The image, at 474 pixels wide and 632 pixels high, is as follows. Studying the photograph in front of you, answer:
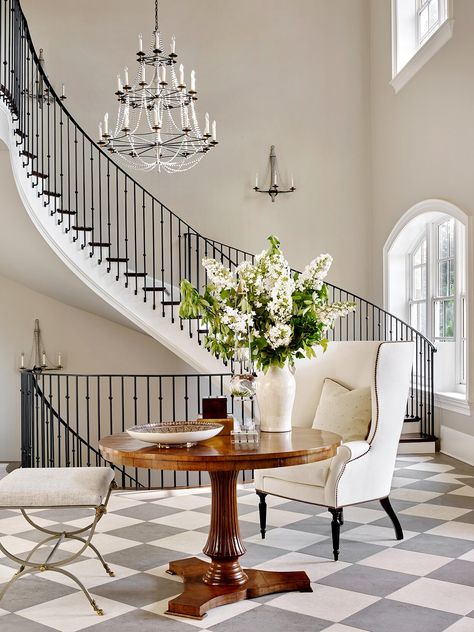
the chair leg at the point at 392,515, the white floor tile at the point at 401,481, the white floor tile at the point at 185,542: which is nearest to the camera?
the white floor tile at the point at 185,542

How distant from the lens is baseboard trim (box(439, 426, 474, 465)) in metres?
6.98

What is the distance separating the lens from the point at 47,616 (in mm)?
3299

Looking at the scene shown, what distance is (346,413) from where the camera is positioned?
4.42m

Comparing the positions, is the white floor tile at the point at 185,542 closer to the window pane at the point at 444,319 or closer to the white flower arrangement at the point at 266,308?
the white flower arrangement at the point at 266,308

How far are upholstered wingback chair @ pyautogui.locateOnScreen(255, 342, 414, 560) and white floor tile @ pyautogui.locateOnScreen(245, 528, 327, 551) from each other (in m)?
0.08

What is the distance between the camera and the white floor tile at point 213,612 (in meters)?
3.20

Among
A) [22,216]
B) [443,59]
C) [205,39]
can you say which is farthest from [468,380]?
[205,39]

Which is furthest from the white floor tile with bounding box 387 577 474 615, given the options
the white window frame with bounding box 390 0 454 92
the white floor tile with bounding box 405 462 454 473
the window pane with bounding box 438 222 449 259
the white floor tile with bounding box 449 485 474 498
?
the white window frame with bounding box 390 0 454 92

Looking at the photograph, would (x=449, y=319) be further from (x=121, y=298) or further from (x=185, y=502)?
(x=185, y=502)

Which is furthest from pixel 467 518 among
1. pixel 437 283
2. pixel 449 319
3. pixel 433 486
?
pixel 437 283

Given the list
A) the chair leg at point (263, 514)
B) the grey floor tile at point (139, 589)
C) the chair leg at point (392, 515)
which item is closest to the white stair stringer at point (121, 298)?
the chair leg at point (263, 514)

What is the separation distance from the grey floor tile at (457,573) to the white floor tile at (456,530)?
0.52 metres

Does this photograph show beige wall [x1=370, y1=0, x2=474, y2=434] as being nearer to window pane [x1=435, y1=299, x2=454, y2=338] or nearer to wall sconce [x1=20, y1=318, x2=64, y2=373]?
window pane [x1=435, y1=299, x2=454, y2=338]

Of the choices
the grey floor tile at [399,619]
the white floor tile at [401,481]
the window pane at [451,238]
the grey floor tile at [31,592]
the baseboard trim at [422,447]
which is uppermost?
the window pane at [451,238]
